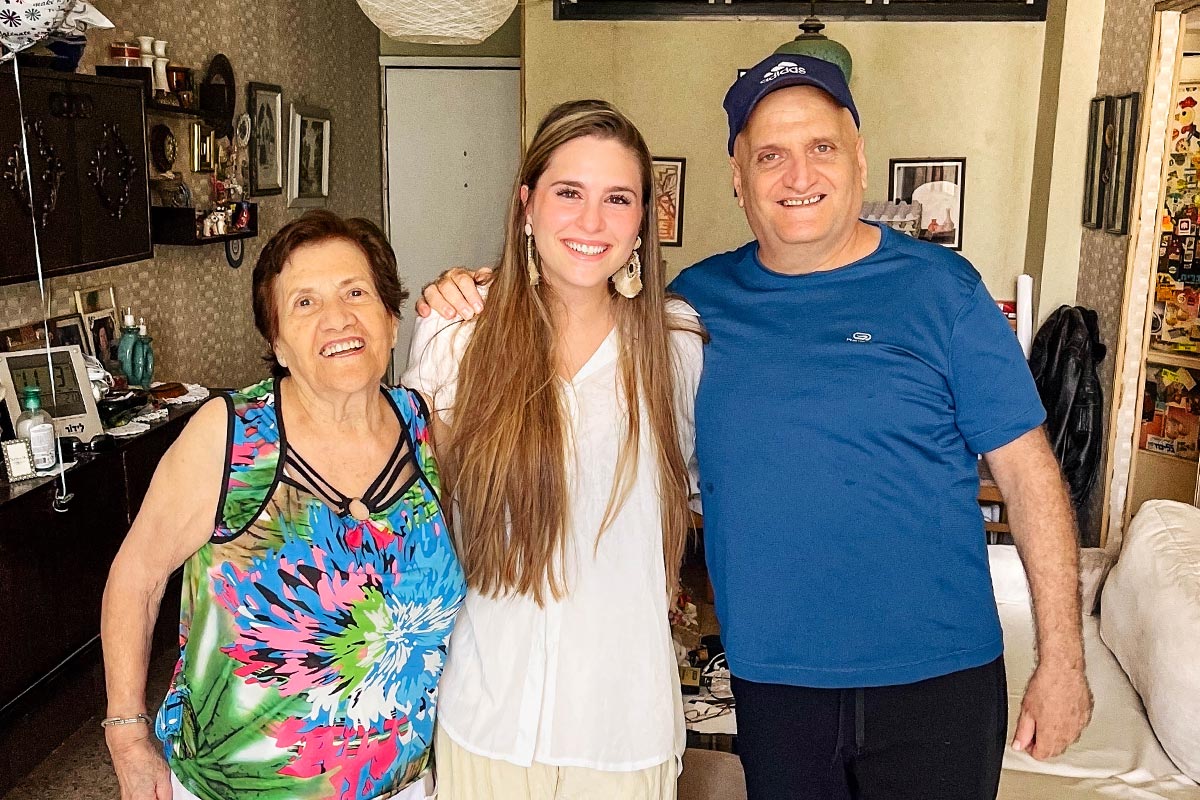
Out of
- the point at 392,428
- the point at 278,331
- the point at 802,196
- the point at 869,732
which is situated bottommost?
the point at 869,732

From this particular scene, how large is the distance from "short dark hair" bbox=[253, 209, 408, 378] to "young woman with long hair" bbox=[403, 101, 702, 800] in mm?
153

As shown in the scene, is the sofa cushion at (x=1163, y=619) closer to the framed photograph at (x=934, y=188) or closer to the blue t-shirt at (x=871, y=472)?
the blue t-shirt at (x=871, y=472)

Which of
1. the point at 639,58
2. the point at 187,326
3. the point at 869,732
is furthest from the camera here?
the point at 639,58

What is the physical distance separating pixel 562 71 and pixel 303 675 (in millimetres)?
4500

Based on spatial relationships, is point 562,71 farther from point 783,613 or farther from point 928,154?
point 783,613

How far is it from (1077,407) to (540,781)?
11.4 ft

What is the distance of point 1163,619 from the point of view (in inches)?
98.6

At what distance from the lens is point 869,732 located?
1.60m

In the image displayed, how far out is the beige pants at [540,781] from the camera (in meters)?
1.57

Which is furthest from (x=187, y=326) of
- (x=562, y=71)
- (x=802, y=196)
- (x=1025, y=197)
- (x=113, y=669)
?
(x=1025, y=197)

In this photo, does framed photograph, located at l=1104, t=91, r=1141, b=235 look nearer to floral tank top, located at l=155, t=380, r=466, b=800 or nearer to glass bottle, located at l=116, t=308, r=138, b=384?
floral tank top, located at l=155, t=380, r=466, b=800

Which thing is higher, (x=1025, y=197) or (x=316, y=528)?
(x=1025, y=197)

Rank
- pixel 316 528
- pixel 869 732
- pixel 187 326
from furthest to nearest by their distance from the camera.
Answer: pixel 187 326 < pixel 869 732 < pixel 316 528

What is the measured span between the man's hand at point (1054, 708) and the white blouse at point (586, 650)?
0.56m
